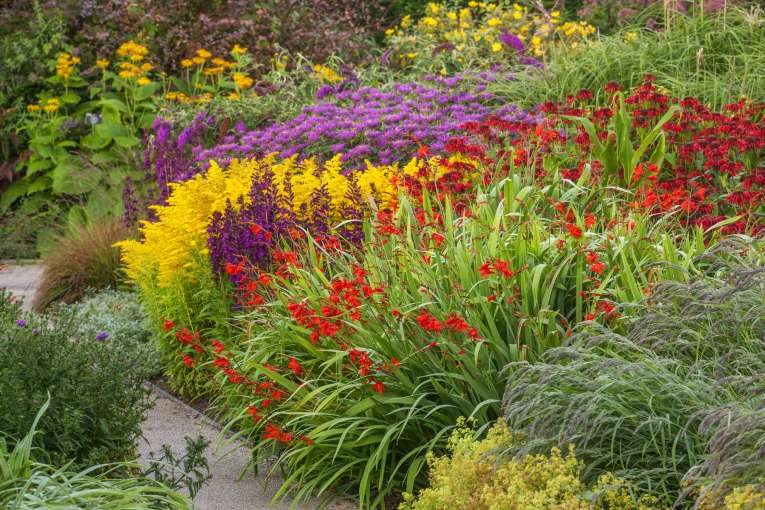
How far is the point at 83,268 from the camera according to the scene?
8.14 m

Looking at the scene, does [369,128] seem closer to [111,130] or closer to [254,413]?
[254,413]

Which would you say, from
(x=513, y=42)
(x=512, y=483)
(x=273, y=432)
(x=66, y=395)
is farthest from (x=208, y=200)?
(x=513, y=42)

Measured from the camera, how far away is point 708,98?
819 centimetres

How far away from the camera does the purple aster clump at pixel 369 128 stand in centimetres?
777

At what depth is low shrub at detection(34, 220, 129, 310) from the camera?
26.7 ft

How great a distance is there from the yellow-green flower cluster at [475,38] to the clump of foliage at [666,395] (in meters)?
6.30

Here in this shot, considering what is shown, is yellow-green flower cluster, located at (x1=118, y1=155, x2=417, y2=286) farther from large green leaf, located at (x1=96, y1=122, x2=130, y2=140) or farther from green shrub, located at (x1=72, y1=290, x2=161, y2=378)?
large green leaf, located at (x1=96, y1=122, x2=130, y2=140)

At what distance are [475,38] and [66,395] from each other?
27.0 feet

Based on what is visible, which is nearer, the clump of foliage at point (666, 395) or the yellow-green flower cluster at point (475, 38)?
the clump of foliage at point (666, 395)

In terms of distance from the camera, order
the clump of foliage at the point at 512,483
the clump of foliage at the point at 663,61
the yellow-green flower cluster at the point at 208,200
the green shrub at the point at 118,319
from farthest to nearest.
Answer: the clump of foliage at the point at 663,61 → the green shrub at the point at 118,319 → the yellow-green flower cluster at the point at 208,200 → the clump of foliage at the point at 512,483

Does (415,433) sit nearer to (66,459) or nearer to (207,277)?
(66,459)

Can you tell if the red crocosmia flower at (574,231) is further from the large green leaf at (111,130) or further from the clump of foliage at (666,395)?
the large green leaf at (111,130)

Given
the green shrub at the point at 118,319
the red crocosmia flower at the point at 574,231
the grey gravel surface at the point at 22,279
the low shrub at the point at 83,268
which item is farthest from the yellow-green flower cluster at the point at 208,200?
the grey gravel surface at the point at 22,279

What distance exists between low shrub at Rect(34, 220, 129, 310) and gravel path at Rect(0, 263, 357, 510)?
211 centimetres
